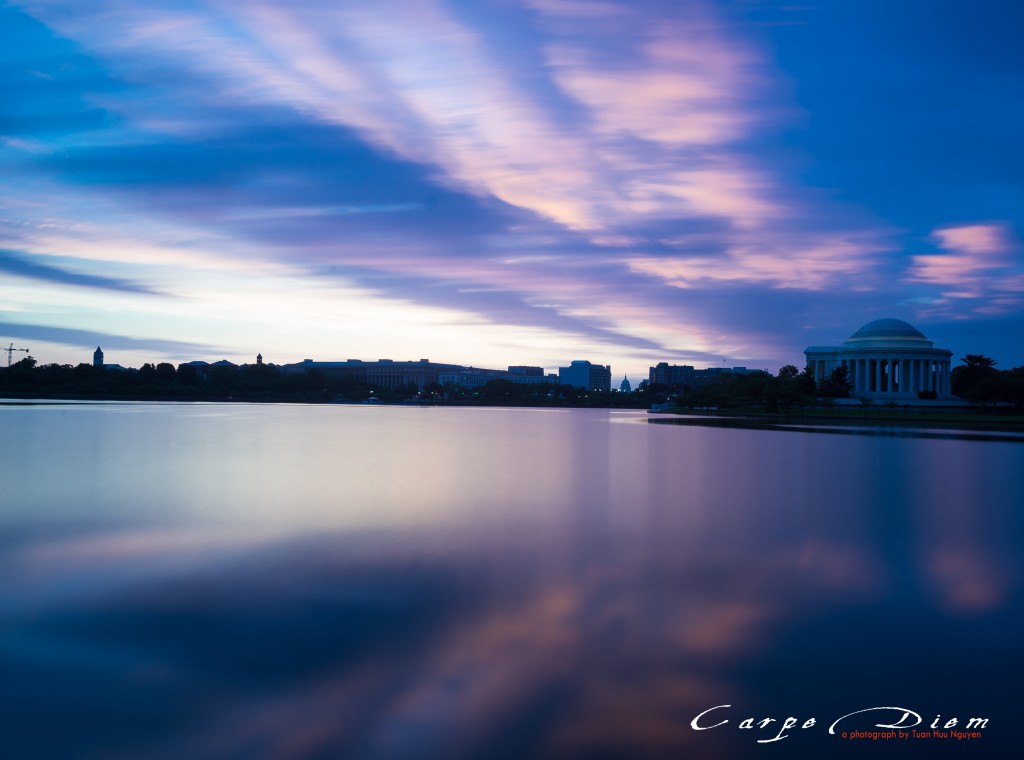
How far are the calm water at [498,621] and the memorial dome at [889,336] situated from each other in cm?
9570

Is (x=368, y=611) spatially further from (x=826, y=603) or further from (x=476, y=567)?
(x=826, y=603)

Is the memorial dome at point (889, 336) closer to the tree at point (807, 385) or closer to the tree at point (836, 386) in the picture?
the tree at point (836, 386)

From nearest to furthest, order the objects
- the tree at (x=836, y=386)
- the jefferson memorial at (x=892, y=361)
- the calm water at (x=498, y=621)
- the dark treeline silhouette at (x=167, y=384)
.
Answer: the calm water at (x=498, y=621) < the tree at (x=836, y=386) < the jefferson memorial at (x=892, y=361) < the dark treeline silhouette at (x=167, y=384)

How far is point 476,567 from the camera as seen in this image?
1192 centimetres

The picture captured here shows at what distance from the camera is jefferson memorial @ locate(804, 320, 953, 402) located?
105125 mm

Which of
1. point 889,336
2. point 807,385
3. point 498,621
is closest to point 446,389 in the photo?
point 889,336

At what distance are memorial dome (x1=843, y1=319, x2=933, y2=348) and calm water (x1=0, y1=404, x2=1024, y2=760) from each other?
9570cm

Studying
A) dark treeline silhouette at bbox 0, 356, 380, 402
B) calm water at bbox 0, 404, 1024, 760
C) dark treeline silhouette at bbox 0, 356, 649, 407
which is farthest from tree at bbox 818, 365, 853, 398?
dark treeline silhouette at bbox 0, 356, 380, 402

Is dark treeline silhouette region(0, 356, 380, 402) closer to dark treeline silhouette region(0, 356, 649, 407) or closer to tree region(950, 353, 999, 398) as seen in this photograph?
dark treeline silhouette region(0, 356, 649, 407)

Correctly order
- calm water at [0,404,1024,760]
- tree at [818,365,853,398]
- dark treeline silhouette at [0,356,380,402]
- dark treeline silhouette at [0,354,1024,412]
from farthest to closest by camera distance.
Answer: dark treeline silhouette at [0,356,380,402] → tree at [818,365,853,398] → dark treeline silhouette at [0,354,1024,412] → calm water at [0,404,1024,760]

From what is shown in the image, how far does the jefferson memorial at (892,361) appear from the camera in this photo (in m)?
105

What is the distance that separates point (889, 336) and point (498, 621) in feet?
376

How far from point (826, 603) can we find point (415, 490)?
525 inches

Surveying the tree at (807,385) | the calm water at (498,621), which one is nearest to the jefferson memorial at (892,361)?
the tree at (807,385)
